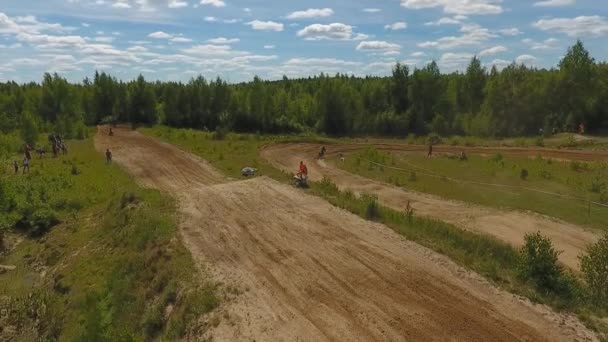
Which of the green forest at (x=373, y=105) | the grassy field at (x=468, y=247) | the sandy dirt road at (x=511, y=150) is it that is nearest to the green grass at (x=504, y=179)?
the sandy dirt road at (x=511, y=150)

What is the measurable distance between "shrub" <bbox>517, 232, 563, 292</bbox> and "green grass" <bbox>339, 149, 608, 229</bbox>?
1149 centimetres

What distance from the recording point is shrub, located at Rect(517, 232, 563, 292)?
16469 mm

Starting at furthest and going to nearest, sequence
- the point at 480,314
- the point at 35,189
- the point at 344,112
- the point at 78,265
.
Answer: the point at 344,112, the point at 35,189, the point at 78,265, the point at 480,314

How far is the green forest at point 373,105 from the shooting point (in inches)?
2958

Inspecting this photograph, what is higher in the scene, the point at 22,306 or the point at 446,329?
the point at 446,329

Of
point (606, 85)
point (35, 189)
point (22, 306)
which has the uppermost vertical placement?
→ point (606, 85)

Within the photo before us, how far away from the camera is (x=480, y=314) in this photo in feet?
48.2

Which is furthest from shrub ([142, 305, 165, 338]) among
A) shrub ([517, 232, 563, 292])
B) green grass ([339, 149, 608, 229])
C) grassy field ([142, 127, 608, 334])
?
green grass ([339, 149, 608, 229])

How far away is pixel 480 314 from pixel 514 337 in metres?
1.31

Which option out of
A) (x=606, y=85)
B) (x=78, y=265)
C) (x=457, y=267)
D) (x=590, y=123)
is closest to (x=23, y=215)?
(x=78, y=265)

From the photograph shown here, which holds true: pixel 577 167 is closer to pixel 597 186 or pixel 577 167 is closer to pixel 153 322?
pixel 597 186

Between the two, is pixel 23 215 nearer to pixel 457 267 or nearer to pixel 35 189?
pixel 35 189

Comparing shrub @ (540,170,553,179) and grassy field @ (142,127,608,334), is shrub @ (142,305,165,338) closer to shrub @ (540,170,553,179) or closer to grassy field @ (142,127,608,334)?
grassy field @ (142,127,608,334)

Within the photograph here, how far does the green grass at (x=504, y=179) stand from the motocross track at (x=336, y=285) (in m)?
12.0
